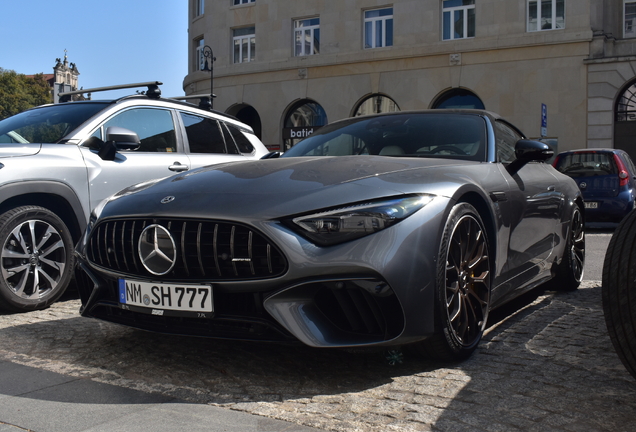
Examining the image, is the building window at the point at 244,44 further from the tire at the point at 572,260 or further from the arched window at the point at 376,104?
the tire at the point at 572,260

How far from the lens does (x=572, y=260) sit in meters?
5.76

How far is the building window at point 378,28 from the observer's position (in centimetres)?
2675

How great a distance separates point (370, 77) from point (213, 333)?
24.5m

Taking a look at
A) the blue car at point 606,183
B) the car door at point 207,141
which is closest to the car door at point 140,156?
the car door at point 207,141

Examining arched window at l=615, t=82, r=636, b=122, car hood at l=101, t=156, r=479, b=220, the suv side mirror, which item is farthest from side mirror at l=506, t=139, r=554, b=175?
arched window at l=615, t=82, r=636, b=122

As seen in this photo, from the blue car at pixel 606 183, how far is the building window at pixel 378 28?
46.0 ft

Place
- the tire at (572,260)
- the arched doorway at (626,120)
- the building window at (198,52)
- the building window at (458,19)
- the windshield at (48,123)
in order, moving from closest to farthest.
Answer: the windshield at (48,123) → the tire at (572,260) → the arched doorway at (626,120) → the building window at (458,19) → the building window at (198,52)

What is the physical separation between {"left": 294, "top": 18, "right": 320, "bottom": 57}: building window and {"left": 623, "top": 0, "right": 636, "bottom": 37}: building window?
37.9 feet

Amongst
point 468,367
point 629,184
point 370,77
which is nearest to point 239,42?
point 370,77

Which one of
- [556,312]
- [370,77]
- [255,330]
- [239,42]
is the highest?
[239,42]

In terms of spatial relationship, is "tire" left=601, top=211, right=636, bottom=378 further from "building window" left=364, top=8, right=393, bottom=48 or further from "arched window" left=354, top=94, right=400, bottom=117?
"building window" left=364, top=8, right=393, bottom=48

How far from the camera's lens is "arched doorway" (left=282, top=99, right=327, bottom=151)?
28.1m

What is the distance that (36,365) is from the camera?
3.49 meters

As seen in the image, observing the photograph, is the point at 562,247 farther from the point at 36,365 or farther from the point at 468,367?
the point at 36,365
